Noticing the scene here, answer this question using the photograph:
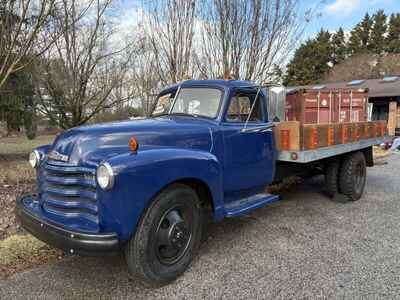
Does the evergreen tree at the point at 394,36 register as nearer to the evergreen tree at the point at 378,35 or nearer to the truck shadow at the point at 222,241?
the evergreen tree at the point at 378,35

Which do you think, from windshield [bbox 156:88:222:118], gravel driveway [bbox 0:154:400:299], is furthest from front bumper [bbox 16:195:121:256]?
windshield [bbox 156:88:222:118]

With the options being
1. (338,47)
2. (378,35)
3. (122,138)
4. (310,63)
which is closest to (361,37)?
(378,35)

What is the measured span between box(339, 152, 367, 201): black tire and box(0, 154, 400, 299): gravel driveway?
707mm

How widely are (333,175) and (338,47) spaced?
46.1 m

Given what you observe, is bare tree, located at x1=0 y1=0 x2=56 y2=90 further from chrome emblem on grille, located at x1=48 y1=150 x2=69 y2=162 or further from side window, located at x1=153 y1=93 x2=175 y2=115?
chrome emblem on grille, located at x1=48 y1=150 x2=69 y2=162

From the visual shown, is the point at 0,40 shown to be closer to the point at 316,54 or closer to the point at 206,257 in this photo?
the point at 206,257

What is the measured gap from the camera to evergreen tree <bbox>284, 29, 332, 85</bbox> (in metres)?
40.7

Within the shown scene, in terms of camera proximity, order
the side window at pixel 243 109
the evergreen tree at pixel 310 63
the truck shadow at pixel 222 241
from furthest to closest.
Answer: the evergreen tree at pixel 310 63, the side window at pixel 243 109, the truck shadow at pixel 222 241

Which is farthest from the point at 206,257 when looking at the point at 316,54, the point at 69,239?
the point at 316,54

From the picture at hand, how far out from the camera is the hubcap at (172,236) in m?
2.67

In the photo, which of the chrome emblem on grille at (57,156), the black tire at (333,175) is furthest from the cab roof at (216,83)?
the black tire at (333,175)

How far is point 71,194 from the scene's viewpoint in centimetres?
245

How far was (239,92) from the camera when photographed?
380 cm

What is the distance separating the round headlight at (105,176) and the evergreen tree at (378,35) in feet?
162
